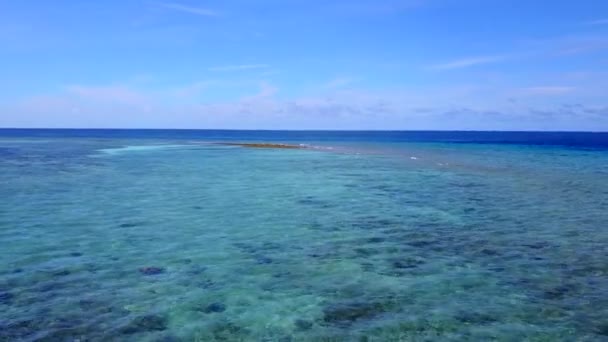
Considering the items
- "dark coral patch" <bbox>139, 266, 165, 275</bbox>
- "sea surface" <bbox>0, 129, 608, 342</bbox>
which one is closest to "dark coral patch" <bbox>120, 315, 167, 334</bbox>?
"sea surface" <bbox>0, 129, 608, 342</bbox>

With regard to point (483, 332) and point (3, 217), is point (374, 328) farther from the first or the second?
point (3, 217)

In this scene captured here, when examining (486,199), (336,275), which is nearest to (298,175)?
(486,199)

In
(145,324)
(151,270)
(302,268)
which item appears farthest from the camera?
(302,268)

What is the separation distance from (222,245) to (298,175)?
2280 centimetres

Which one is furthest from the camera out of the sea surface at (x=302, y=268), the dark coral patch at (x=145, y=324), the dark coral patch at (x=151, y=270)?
the dark coral patch at (x=151, y=270)

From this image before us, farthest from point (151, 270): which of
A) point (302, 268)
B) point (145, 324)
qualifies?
point (302, 268)

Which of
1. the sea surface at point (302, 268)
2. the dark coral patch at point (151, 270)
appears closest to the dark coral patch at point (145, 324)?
the sea surface at point (302, 268)

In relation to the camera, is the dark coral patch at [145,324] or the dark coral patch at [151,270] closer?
the dark coral patch at [145,324]

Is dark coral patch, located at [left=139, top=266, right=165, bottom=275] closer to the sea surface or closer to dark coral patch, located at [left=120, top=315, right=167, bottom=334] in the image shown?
the sea surface

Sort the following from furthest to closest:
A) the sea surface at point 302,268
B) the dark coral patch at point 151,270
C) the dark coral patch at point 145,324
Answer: the dark coral patch at point 151,270, the sea surface at point 302,268, the dark coral patch at point 145,324

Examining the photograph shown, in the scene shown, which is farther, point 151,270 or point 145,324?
point 151,270

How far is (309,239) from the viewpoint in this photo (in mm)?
15672

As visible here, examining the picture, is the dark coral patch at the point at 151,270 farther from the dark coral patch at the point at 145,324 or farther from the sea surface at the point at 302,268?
the dark coral patch at the point at 145,324

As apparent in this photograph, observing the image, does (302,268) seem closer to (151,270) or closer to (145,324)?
(151,270)
